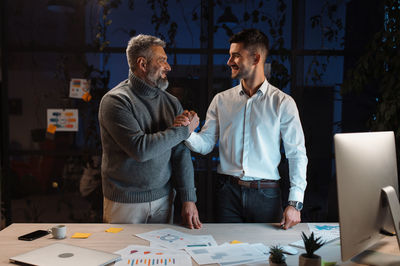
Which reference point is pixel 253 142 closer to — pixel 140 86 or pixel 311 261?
pixel 140 86

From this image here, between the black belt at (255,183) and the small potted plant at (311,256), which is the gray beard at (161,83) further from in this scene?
the small potted plant at (311,256)

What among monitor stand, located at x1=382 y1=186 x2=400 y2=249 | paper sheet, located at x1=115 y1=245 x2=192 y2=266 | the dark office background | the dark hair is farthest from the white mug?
the dark office background

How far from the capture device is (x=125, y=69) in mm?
3438

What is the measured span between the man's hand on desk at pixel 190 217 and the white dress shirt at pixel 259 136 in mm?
352

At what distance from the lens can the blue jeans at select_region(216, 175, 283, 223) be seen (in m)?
2.22

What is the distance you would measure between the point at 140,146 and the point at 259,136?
755 mm

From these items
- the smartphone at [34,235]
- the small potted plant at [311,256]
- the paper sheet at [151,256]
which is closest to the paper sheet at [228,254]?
the paper sheet at [151,256]

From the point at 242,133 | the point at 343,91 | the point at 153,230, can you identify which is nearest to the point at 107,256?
the point at 153,230

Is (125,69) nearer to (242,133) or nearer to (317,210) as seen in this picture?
(242,133)

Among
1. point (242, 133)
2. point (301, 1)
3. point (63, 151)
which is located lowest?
point (63, 151)

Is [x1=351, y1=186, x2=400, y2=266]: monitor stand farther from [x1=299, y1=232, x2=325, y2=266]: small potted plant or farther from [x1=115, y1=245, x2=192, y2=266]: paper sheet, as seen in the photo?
[x1=115, y1=245, x2=192, y2=266]: paper sheet

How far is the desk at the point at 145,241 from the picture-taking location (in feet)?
5.06

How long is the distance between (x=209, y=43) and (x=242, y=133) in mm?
1389

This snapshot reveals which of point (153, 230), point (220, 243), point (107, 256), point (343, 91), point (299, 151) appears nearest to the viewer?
point (107, 256)
